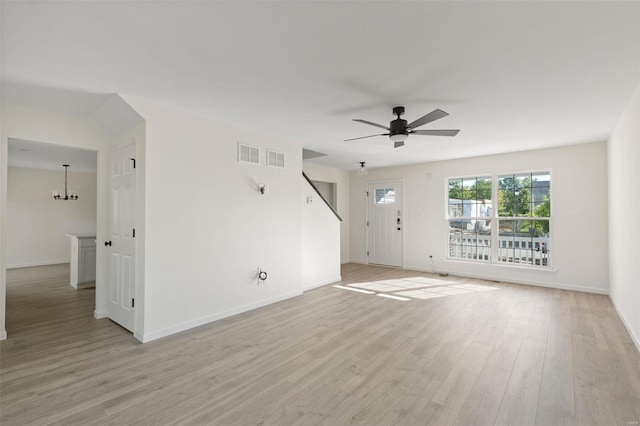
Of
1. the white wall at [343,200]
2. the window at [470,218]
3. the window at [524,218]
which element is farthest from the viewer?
the white wall at [343,200]

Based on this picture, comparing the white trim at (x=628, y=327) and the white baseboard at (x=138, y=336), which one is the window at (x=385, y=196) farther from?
the white baseboard at (x=138, y=336)

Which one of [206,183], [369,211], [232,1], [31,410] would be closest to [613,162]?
[369,211]

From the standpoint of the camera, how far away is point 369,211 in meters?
7.67

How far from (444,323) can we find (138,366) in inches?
127

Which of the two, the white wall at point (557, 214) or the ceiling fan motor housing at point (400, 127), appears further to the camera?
the white wall at point (557, 214)

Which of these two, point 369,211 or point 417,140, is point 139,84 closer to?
point 417,140

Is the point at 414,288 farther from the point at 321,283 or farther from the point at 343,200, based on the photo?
the point at 343,200

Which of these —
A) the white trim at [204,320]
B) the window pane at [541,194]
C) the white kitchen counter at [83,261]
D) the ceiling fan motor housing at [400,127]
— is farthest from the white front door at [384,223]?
the white kitchen counter at [83,261]

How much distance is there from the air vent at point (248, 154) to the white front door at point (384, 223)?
4.08 metres

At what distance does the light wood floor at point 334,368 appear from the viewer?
1941mm

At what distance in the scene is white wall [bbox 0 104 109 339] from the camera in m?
3.03

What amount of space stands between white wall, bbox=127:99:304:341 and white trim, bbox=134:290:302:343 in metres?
0.01

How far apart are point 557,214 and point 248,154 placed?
17.6ft

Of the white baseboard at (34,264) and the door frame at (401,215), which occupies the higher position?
the door frame at (401,215)
